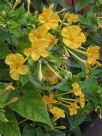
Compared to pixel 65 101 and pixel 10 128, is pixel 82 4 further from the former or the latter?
pixel 10 128

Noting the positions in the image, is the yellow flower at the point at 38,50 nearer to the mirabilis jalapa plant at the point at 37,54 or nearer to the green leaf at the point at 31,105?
the mirabilis jalapa plant at the point at 37,54

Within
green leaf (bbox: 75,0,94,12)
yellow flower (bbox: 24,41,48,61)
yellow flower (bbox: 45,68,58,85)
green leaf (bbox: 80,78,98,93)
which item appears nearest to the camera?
yellow flower (bbox: 24,41,48,61)

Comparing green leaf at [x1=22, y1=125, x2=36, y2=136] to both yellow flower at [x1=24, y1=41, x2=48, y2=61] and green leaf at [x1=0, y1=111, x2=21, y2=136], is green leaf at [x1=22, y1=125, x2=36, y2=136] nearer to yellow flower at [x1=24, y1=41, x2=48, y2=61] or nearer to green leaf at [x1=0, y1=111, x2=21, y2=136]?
green leaf at [x1=0, y1=111, x2=21, y2=136]

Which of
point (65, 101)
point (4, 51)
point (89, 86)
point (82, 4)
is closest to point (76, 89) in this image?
point (65, 101)

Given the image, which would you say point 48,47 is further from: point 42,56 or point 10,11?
point 10,11

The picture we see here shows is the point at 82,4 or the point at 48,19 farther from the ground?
the point at 48,19

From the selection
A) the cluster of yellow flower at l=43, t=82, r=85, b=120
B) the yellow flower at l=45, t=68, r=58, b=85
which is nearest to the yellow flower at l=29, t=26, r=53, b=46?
the yellow flower at l=45, t=68, r=58, b=85

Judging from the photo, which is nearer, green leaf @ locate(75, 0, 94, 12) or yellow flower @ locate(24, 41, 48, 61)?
yellow flower @ locate(24, 41, 48, 61)
